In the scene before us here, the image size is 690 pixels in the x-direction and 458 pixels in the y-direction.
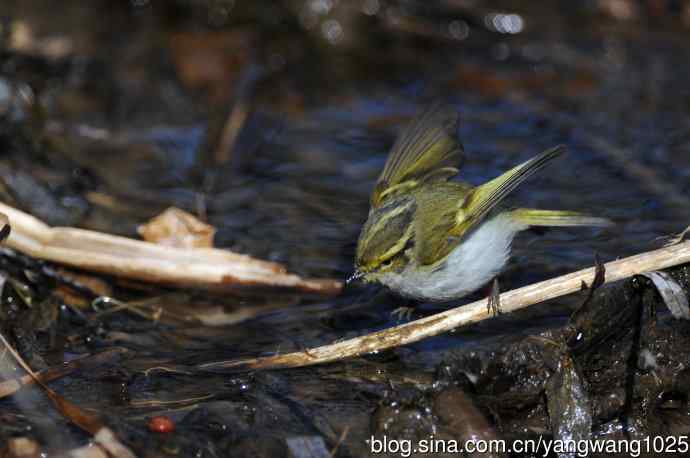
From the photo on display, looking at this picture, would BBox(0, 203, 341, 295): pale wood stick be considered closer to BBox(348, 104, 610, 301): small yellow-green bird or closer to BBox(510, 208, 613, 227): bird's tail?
BBox(348, 104, 610, 301): small yellow-green bird

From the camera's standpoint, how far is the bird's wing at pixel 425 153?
17.9 feet

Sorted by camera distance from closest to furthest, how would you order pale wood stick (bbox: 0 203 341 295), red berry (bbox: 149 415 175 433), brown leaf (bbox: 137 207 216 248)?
1. red berry (bbox: 149 415 175 433)
2. pale wood stick (bbox: 0 203 341 295)
3. brown leaf (bbox: 137 207 216 248)

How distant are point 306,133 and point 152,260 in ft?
9.16

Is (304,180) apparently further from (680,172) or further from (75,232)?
(680,172)

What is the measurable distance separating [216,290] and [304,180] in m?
1.77

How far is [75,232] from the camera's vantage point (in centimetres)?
506

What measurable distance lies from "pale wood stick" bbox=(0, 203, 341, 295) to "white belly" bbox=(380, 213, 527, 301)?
610 millimetres

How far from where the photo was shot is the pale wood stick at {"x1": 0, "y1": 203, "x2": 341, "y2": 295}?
4.95 metres

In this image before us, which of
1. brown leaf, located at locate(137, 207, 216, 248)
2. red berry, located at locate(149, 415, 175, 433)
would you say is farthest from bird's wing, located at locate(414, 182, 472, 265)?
red berry, located at locate(149, 415, 175, 433)

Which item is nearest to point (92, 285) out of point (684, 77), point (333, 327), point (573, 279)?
point (333, 327)

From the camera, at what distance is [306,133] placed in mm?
7570

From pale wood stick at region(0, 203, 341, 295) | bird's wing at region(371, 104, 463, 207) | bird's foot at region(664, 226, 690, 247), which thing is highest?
bird's wing at region(371, 104, 463, 207)

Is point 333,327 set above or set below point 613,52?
below

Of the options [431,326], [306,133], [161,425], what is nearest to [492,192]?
[431,326]
